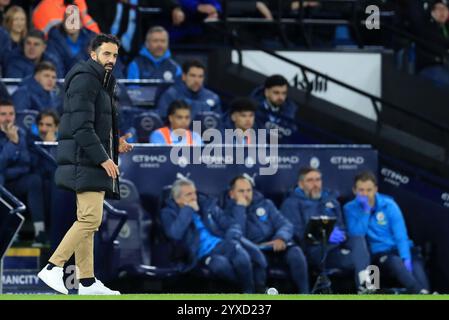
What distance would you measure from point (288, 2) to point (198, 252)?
578 cm

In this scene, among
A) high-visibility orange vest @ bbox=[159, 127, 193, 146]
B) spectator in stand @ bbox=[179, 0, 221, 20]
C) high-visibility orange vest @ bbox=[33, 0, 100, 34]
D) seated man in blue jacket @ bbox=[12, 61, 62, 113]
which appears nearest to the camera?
high-visibility orange vest @ bbox=[159, 127, 193, 146]

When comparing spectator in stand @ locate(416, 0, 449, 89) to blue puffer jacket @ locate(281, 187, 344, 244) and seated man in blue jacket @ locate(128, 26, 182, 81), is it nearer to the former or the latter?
seated man in blue jacket @ locate(128, 26, 182, 81)

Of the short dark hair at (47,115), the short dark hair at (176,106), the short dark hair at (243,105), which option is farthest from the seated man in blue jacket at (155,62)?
the short dark hair at (47,115)

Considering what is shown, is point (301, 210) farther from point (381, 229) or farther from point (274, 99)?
→ point (274, 99)

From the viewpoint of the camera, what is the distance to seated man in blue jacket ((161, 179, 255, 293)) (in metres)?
15.0

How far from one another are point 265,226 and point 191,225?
0.74 metres

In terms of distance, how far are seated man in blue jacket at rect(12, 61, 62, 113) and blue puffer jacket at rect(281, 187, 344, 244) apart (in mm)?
2711

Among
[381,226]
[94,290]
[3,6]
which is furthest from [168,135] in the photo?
[94,290]

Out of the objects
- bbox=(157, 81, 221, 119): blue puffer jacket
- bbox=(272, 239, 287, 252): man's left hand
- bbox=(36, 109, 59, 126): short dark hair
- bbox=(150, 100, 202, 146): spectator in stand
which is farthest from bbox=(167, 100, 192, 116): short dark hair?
bbox=(272, 239, 287, 252): man's left hand

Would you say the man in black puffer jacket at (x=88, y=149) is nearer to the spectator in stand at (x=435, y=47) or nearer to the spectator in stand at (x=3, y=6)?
the spectator in stand at (x=3, y=6)

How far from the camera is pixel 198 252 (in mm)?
15164

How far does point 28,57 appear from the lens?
17.3 m
